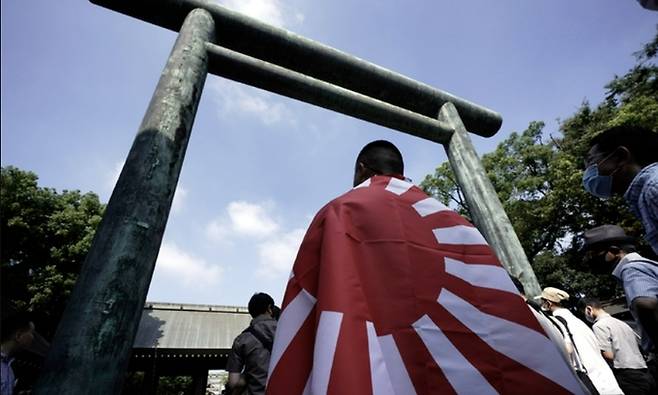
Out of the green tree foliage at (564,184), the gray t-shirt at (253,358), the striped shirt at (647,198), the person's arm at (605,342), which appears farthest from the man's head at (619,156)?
Result: the green tree foliage at (564,184)

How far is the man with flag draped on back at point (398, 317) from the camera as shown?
3.21ft

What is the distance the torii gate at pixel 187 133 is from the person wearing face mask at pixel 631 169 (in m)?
1.13

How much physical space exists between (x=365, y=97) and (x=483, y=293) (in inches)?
103

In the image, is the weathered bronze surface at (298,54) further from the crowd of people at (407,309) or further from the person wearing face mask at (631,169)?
the crowd of people at (407,309)

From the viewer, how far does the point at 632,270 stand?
81.7 inches

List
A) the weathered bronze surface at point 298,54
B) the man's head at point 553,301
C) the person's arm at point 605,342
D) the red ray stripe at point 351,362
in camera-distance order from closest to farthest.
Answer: the red ray stripe at point 351,362 < the weathered bronze surface at point 298,54 < the man's head at point 553,301 < the person's arm at point 605,342

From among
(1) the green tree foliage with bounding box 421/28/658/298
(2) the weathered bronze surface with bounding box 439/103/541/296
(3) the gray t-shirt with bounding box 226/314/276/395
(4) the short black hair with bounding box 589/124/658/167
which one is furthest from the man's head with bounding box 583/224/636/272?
(1) the green tree foliage with bounding box 421/28/658/298

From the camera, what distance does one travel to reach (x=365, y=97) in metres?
3.47

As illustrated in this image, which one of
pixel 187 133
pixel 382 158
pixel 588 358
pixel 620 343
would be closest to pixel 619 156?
pixel 382 158

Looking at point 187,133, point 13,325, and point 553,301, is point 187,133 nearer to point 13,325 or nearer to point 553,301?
point 13,325

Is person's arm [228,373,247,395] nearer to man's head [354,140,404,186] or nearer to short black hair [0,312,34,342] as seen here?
short black hair [0,312,34,342]

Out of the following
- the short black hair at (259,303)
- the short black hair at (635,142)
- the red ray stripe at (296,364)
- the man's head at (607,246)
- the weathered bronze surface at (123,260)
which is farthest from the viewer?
the short black hair at (259,303)

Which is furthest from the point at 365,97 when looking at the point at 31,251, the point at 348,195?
the point at 31,251

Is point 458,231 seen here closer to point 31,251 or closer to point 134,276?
point 134,276
